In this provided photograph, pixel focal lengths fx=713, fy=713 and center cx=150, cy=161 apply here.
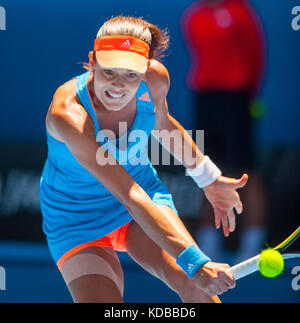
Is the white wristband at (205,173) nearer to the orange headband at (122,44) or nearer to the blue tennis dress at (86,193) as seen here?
the blue tennis dress at (86,193)

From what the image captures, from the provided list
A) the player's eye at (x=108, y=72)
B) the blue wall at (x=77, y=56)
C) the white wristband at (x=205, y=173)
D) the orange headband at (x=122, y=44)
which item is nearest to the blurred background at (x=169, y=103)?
the blue wall at (x=77, y=56)

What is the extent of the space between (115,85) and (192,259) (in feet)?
2.16

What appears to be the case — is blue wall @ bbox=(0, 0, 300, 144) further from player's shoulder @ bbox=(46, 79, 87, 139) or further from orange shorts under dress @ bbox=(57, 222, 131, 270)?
player's shoulder @ bbox=(46, 79, 87, 139)

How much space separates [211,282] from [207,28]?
6.83 ft

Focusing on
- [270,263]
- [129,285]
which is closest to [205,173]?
[270,263]

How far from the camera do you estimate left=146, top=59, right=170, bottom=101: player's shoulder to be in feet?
9.31

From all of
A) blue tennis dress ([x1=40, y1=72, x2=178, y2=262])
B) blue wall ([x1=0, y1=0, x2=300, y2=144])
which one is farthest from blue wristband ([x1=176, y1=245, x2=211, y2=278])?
blue wall ([x1=0, y1=0, x2=300, y2=144])

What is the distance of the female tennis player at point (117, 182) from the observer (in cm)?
236

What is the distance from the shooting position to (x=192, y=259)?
231cm

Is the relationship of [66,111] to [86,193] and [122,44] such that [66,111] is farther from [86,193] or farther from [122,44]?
[86,193]

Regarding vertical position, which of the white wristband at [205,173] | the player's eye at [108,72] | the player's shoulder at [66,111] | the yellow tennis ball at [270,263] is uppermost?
the player's eye at [108,72]

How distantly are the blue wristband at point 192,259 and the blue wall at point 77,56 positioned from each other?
218 cm
